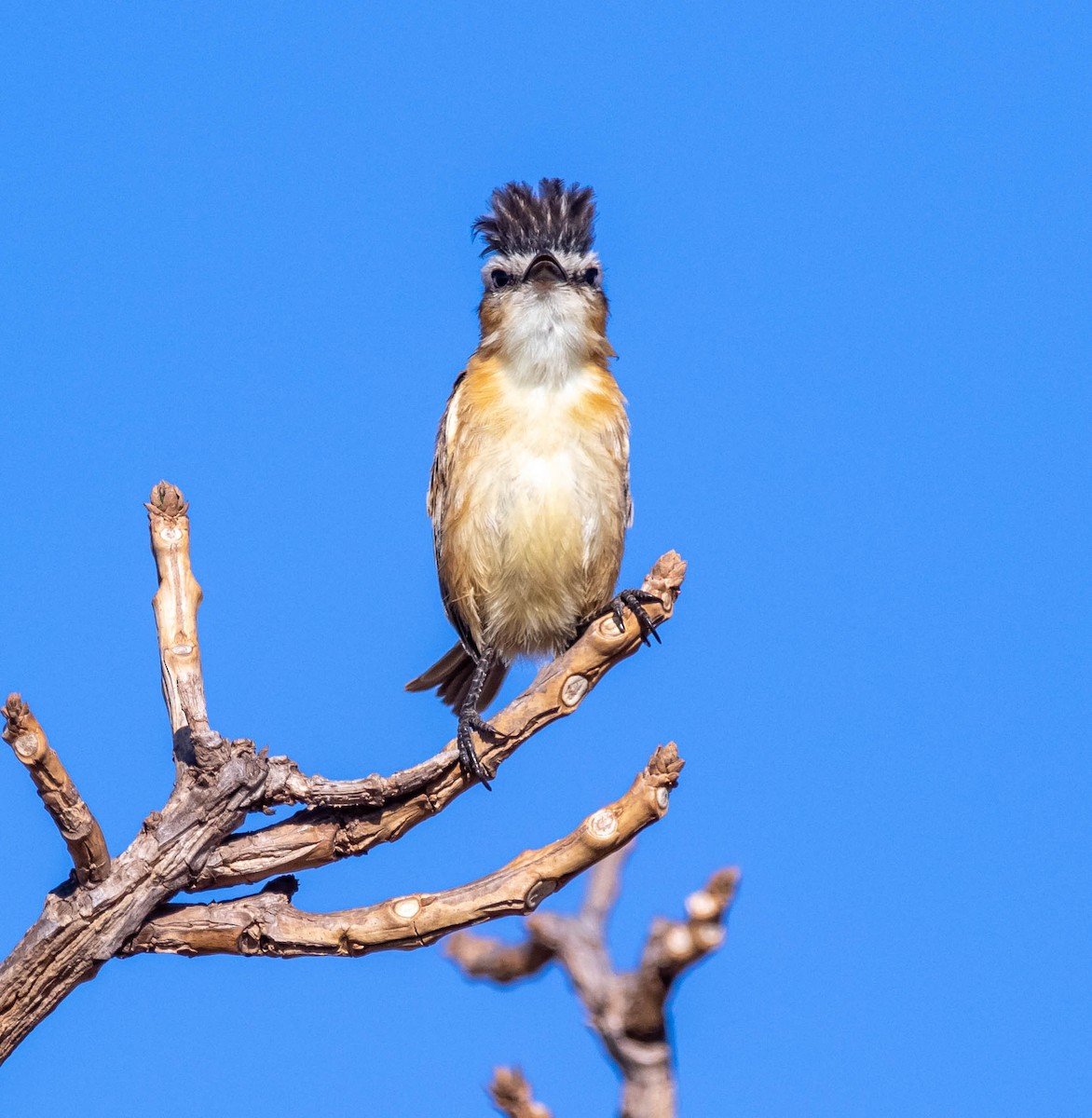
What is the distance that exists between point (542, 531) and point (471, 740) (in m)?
1.27

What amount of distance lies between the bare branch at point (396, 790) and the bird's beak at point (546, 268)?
1620 mm

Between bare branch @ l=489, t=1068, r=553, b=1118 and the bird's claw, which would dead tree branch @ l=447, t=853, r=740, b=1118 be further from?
the bird's claw

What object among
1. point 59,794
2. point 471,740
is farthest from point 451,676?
point 59,794

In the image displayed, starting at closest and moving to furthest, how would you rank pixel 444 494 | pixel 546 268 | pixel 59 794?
pixel 59 794 → pixel 546 268 → pixel 444 494

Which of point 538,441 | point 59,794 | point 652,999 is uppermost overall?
point 538,441

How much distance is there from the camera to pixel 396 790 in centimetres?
629

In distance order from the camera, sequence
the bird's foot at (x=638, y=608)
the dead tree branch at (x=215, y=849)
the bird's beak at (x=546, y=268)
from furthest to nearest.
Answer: the bird's beak at (x=546, y=268) < the bird's foot at (x=638, y=608) < the dead tree branch at (x=215, y=849)

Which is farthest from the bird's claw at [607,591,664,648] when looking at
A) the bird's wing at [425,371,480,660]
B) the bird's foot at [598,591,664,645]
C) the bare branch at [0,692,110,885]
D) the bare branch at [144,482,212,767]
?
the bare branch at [0,692,110,885]

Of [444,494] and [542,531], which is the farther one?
[444,494]

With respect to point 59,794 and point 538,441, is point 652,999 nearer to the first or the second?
point 59,794

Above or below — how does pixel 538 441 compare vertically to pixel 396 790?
above

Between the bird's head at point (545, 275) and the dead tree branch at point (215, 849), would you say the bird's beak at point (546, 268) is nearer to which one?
the bird's head at point (545, 275)

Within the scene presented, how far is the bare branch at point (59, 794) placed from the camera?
530 cm

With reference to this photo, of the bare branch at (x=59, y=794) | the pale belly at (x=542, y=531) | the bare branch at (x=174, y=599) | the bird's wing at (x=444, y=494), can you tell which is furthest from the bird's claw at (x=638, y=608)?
the bare branch at (x=59, y=794)
